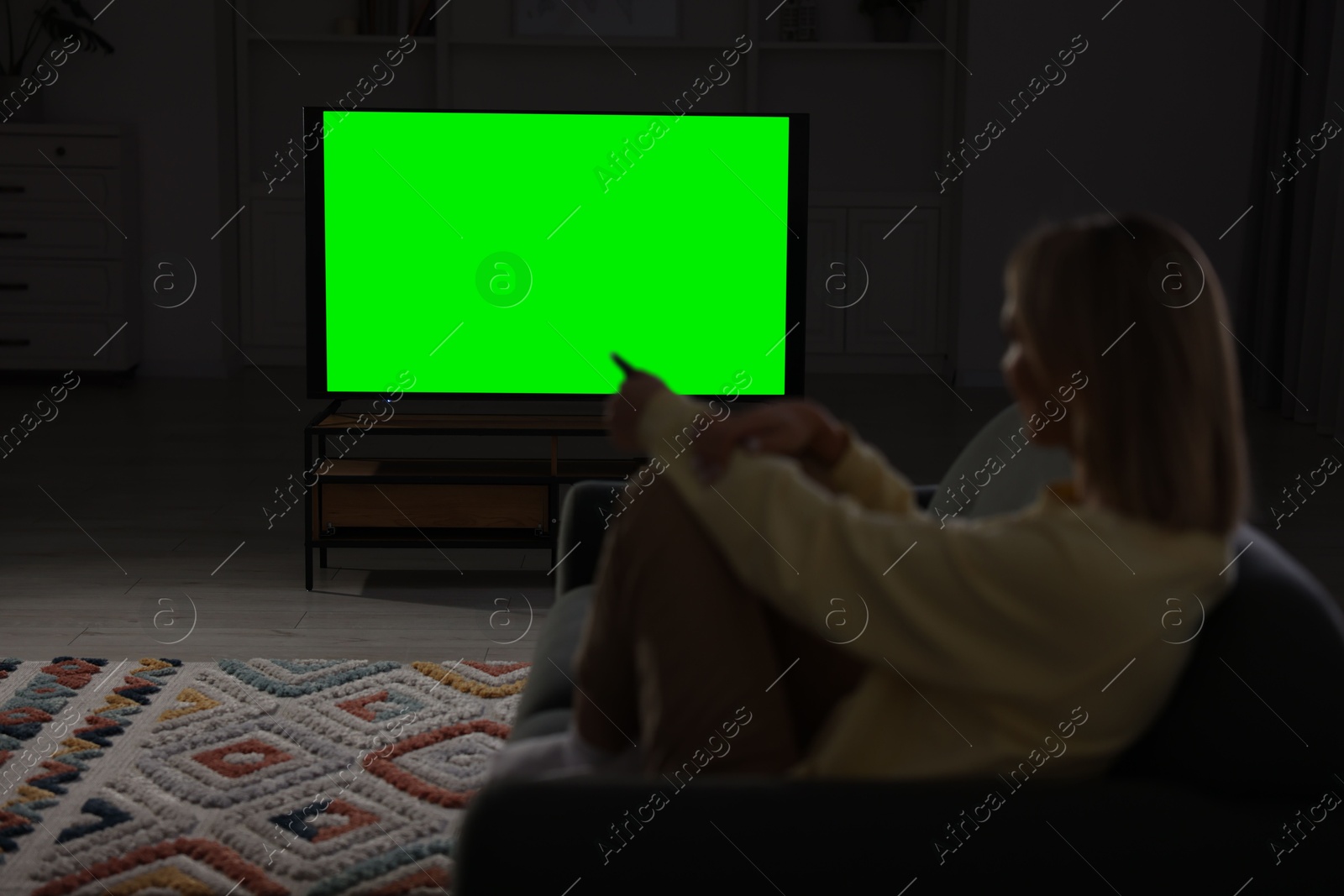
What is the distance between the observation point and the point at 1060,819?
2.94 ft

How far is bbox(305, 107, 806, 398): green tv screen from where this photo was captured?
2.64 metres

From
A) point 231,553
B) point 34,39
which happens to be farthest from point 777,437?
point 34,39

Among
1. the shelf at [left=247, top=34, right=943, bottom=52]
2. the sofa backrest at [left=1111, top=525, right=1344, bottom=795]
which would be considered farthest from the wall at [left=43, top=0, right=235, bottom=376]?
the sofa backrest at [left=1111, top=525, right=1344, bottom=795]

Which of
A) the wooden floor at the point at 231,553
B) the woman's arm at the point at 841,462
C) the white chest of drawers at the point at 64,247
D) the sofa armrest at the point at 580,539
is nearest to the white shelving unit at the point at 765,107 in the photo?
the white chest of drawers at the point at 64,247

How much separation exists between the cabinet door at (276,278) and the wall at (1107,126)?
9.56 feet

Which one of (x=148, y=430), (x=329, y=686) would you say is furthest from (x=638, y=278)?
(x=148, y=430)

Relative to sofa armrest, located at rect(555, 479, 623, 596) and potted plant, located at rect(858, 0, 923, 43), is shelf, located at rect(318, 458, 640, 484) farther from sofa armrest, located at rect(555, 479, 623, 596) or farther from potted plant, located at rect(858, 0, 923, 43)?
potted plant, located at rect(858, 0, 923, 43)

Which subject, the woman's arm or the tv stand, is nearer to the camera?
the woman's arm

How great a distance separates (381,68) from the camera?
6188mm

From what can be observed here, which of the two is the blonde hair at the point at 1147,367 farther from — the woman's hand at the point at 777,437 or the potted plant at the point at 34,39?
the potted plant at the point at 34,39

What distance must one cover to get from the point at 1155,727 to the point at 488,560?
7.25 feet

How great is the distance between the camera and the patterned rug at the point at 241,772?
156 centimetres

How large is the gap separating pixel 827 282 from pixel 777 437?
5.19 meters

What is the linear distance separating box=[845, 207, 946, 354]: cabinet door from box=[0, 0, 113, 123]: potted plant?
330cm
